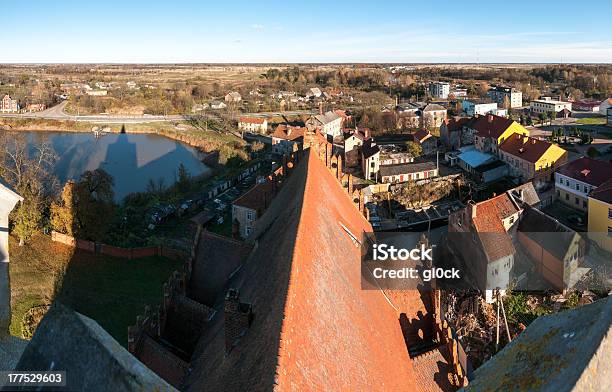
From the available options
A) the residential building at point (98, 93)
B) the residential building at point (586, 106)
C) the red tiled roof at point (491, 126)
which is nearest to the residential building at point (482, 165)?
the red tiled roof at point (491, 126)

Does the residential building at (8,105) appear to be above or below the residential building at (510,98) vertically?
above

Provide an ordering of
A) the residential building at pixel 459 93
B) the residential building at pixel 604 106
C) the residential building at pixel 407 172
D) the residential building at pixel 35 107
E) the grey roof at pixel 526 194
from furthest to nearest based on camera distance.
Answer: the residential building at pixel 459 93
the residential building at pixel 35 107
the residential building at pixel 604 106
the residential building at pixel 407 172
the grey roof at pixel 526 194

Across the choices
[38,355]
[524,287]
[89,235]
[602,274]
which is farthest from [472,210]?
[38,355]

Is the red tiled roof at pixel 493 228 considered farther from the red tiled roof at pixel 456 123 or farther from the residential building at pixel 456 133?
the red tiled roof at pixel 456 123

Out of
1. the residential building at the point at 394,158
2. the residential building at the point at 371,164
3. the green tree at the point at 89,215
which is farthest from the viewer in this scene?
the residential building at the point at 394,158

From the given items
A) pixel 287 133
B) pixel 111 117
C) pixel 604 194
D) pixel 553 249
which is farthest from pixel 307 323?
pixel 111 117

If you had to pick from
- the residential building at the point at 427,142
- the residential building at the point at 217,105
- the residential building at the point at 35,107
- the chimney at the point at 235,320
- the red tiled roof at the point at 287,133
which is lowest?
the residential building at the point at 427,142

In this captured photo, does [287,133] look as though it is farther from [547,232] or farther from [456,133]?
[547,232]
